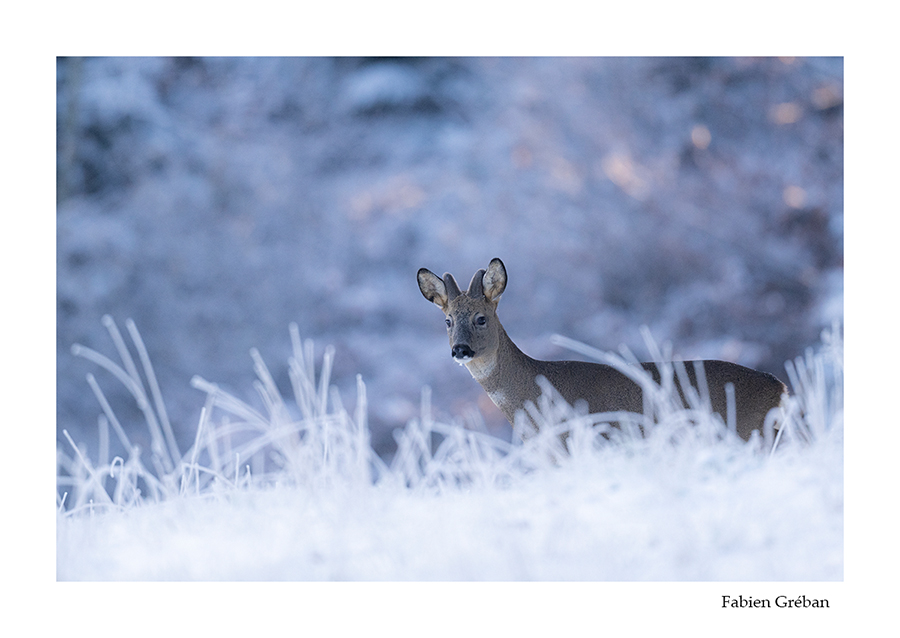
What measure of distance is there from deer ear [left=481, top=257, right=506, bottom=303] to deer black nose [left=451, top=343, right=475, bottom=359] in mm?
304

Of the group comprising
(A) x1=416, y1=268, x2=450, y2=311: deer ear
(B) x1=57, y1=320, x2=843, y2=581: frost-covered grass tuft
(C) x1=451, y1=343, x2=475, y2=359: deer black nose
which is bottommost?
(B) x1=57, y1=320, x2=843, y2=581: frost-covered grass tuft

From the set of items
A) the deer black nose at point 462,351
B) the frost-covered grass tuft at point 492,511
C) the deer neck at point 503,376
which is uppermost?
the deer black nose at point 462,351

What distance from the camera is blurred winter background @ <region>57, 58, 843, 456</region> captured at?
25.8 ft

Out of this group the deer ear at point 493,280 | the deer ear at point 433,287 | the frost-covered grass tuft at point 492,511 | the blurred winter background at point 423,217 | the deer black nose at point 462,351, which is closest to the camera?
the frost-covered grass tuft at point 492,511

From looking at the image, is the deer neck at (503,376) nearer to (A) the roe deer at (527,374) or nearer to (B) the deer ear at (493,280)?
(A) the roe deer at (527,374)

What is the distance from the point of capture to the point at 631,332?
839 cm

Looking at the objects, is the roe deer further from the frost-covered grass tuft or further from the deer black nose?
the frost-covered grass tuft

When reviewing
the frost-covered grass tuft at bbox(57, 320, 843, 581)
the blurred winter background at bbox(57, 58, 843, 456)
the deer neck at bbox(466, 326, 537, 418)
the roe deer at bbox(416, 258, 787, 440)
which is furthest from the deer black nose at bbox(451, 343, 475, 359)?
the blurred winter background at bbox(57, 58, 843, 456)

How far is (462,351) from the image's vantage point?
386cm

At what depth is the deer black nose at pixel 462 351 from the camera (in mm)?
3844

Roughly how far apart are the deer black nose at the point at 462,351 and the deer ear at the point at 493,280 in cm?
30

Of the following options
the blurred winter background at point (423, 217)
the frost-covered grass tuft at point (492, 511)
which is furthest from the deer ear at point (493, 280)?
the blurred winter background at point (423, 217)

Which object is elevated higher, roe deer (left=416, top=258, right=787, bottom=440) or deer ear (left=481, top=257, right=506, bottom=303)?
deer ear (left=481, top=257, right=506, bottom=303)
